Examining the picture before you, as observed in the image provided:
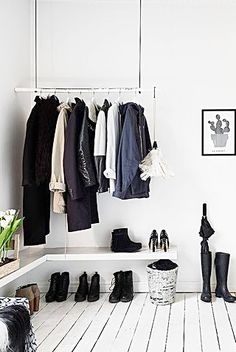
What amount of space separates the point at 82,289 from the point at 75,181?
1.05 metres

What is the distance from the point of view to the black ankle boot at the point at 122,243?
4506mm

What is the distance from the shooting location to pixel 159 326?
3705 millimetres

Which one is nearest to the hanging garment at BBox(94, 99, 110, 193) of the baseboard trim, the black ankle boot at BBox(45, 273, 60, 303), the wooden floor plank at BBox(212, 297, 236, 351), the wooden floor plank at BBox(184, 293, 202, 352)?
the black ankle boot at BBox(45, 273, 60, 303)

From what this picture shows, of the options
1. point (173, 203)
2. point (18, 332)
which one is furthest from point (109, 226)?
point (18, 332)

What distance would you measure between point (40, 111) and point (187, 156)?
1.42 m

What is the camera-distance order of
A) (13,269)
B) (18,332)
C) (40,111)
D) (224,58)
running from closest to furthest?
1. (18,332)
2. (13,269)
3. (40,111)
4. (224,58)

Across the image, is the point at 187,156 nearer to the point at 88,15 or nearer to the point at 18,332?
the point at 88,15

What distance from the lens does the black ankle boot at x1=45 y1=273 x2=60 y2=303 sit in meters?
4.44

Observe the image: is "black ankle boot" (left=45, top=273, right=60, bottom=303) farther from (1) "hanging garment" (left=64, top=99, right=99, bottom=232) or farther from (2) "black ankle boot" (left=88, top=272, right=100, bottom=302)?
(1) "hanging garment" (left=64, top=99, right=99, bottom=232)

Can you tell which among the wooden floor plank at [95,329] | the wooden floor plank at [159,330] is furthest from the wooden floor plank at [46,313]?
the wooden floor plank at [159,330]

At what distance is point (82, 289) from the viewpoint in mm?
4527

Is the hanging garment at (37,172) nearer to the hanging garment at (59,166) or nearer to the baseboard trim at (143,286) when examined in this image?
the hanging garment at (59,166)

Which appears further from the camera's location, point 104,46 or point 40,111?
point 104,46

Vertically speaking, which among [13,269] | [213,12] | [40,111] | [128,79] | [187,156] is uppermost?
[213,12]
